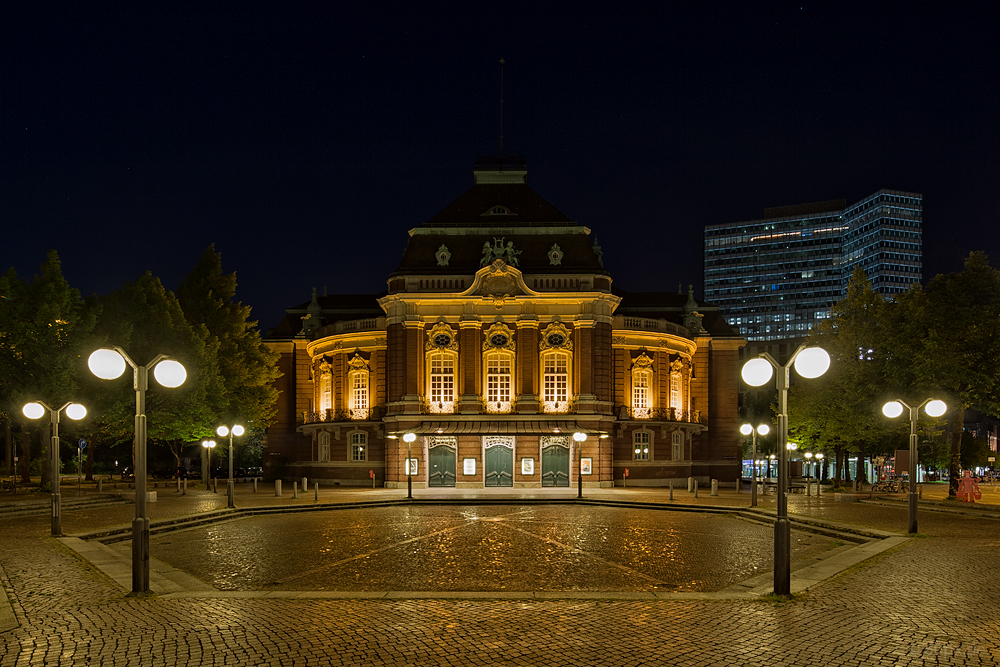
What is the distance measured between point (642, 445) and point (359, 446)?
1774cm

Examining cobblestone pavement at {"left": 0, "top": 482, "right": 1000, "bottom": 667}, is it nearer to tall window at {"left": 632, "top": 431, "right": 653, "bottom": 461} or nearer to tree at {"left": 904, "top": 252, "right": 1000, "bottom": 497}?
tree at {"left": 904, "top": 252, "right": 1000, "bottom": 497}

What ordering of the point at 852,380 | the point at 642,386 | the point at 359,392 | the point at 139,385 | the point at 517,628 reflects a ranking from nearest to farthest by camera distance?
the point at 517,628 < the point at 139,385 < the point at 852,380 < the point at 642,386 < the point at 359,392

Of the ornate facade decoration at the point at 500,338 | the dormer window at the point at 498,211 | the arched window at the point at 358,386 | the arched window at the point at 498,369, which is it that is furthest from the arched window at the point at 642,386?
the arched window at the point at 358,386

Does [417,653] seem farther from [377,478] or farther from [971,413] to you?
[971,413]

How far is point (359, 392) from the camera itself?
5275 cm

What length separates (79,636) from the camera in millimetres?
10859

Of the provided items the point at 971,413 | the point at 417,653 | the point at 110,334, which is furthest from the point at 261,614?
the point at 971,413

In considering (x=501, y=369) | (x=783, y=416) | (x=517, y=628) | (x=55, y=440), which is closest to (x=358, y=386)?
(x=501, y=369)

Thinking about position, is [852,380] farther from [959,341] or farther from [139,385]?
[139,385]

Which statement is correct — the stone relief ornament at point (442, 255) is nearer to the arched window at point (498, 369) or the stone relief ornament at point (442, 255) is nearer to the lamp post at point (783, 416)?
the arched window at point (498, 369)

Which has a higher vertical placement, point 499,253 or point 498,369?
point 499,253

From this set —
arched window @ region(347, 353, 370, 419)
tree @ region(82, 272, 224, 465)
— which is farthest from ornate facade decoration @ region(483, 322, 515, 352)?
tree @ region(82, 272, 224, 465)

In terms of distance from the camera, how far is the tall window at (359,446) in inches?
2047

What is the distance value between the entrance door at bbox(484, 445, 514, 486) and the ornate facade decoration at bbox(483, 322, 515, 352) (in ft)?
18.7
